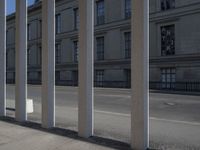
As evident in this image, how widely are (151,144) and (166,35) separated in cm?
3130

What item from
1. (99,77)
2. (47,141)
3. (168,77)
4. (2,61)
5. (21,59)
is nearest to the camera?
(47,141)

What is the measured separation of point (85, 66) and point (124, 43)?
3402 cm

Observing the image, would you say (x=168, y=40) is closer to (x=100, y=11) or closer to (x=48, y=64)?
(x=100, y=11)

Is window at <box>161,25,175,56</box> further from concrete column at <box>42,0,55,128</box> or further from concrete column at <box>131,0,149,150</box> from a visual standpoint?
concrete column at <box>131,0,149,150</box>

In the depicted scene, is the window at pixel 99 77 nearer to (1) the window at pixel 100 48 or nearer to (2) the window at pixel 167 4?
(1) the window at pixel 100 48

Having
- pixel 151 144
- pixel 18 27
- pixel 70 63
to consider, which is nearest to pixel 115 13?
pixel 70 63

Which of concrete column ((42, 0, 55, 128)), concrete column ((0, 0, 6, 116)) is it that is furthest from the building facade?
concrete column ((42, 0, 55, 128))

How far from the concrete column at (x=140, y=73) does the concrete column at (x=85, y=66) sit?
4.55 feet

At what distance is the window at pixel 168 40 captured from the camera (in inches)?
1405

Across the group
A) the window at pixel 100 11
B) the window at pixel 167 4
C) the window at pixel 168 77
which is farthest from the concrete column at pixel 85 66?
the window at pixel 100 11

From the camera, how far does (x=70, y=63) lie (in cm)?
4844

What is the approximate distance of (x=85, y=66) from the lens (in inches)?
282

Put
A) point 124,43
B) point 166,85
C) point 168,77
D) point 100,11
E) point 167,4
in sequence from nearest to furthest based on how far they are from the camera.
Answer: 1. point 166,85
2. point 168,77
3. point 167,4
4. point 124,43
5. point 100,11

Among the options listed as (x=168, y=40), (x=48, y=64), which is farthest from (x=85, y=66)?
(x=168, y=40)
